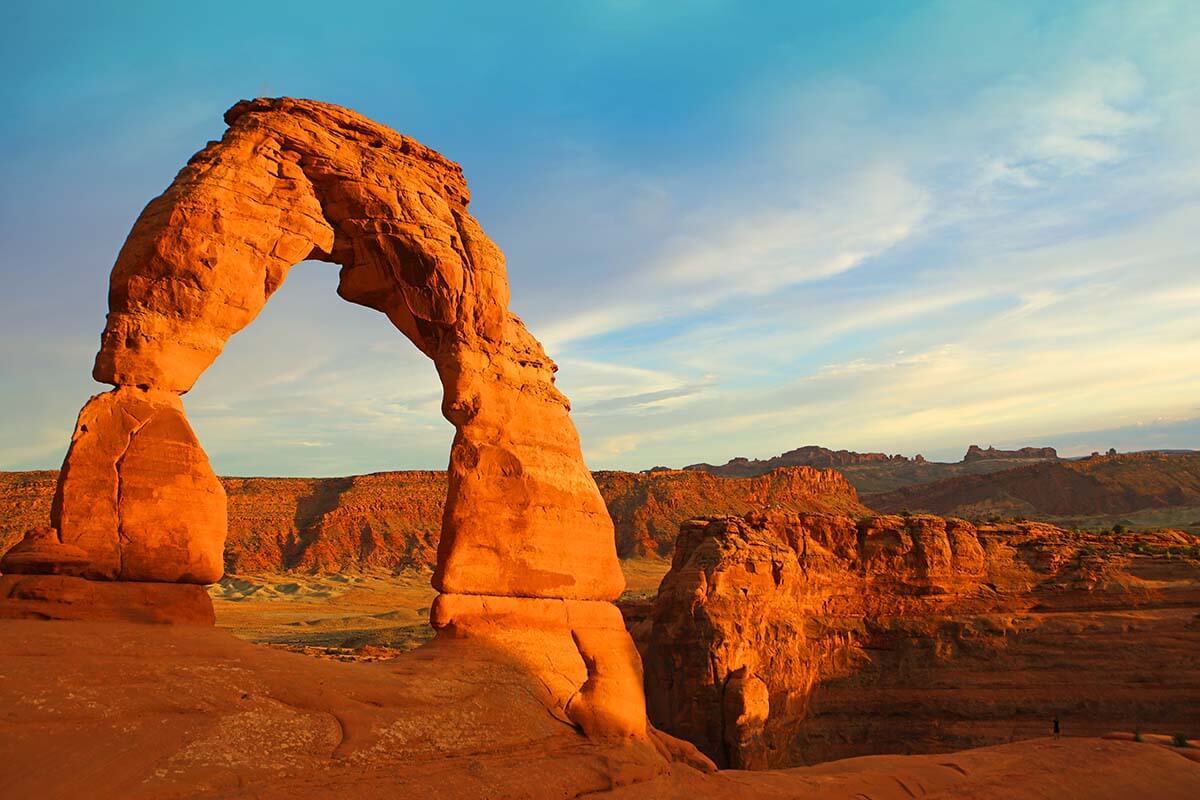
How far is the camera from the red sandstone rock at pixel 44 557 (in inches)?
358

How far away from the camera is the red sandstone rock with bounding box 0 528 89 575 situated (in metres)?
9.09

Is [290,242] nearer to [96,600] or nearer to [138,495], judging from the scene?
[138,495]

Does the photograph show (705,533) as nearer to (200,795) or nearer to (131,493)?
(131,493)

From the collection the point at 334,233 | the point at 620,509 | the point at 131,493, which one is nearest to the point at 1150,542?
the point at 334,233

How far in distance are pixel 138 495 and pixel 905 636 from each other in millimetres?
21137

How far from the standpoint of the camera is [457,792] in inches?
325

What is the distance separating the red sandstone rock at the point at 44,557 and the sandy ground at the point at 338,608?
13704mm

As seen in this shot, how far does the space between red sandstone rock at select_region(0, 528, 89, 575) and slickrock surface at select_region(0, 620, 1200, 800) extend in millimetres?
719

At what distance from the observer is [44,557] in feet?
29.9

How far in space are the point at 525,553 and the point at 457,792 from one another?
156 inches

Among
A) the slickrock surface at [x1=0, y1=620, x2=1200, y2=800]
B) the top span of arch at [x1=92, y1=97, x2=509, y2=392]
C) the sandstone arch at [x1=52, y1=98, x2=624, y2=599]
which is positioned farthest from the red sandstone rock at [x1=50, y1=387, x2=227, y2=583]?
the slickrock surface at [x1=0, y1=620, x2=1200, y2=800]

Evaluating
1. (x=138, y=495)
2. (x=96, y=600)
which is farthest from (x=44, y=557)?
(x=138, y=495)

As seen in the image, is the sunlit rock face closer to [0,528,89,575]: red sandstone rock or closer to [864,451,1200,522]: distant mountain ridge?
[0,528,89,575]: red sandstone rock

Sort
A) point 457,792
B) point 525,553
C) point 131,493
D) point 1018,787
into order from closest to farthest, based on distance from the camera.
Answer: point 457,792
point 131,493
point 525,553
point 1018,787
